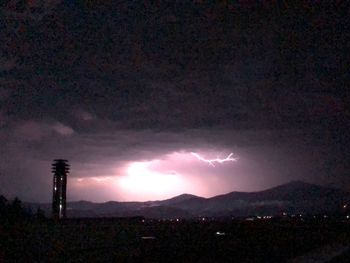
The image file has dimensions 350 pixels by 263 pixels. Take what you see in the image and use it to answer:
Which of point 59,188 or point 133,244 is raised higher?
point 59,188

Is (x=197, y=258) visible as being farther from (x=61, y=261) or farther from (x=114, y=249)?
(x=61, y=261)

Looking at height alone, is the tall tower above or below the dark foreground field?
above

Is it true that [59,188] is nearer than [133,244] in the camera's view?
No

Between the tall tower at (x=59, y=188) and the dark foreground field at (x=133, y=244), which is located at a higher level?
the tall tower at (x=59, y=188)

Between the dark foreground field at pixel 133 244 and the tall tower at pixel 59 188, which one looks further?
the tall tower at pixel 59 188

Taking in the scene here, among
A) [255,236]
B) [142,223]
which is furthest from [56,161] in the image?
[255,236]
